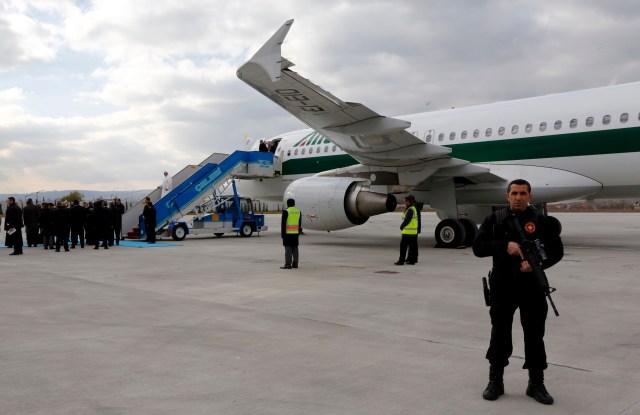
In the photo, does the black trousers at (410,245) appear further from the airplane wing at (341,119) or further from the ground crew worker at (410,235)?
the airplane wing at (341,119)

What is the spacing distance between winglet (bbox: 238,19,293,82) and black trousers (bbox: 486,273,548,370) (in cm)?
731

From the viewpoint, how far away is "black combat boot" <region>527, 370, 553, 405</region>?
3467mm

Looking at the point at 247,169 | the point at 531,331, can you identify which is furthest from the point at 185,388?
the point at 247,169

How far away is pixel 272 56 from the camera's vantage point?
10109mm

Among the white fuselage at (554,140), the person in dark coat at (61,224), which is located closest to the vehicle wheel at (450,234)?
the white fuselage at (554,140)

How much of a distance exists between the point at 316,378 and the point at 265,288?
4066 mm

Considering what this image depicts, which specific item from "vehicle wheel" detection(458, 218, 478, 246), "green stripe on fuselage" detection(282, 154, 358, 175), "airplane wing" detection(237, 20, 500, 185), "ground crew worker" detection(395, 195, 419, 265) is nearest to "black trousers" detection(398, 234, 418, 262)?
"ground crew worker" detection(395, 195, 419, 265)

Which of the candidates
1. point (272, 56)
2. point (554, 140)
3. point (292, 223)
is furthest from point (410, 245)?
point (554, 140)

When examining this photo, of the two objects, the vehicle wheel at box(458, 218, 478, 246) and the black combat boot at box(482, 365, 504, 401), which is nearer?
the black combat boot at box(482, 365, 504, 401)

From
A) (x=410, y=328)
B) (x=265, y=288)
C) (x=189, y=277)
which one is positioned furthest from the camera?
(x=189, y=277)

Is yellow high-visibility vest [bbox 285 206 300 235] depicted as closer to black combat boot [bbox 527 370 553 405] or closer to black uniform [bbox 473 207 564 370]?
black uniform [bbox 473 207 564 370]

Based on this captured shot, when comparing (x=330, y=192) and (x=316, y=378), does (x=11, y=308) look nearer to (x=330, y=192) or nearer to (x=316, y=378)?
(x=316, y=378)

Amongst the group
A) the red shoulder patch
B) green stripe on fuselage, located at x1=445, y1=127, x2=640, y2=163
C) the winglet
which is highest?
the winglet

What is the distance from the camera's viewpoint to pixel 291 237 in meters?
10.4
